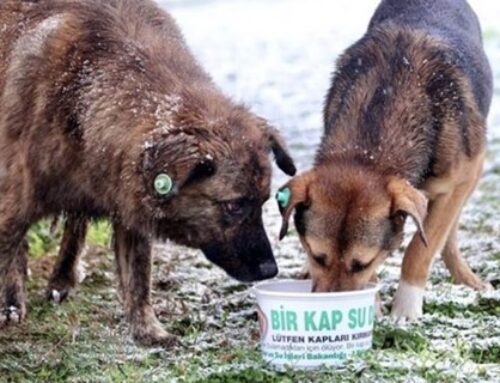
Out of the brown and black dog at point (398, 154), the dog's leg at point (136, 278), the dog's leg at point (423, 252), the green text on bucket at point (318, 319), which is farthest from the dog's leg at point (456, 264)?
the green text on bucket at point (318, 319)

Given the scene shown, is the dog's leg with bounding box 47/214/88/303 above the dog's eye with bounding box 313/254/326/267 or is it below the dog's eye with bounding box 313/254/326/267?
below

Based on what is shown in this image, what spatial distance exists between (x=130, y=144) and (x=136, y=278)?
106cm

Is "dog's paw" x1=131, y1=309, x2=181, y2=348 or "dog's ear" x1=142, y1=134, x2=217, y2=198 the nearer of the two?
"dog's ear" x1=142, y1=134, x2=217, y2=198

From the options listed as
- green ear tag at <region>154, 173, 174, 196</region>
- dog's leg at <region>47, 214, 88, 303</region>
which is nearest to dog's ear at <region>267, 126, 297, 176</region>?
green ear tag at <region>154, 173, 174, 196</region>

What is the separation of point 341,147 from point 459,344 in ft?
4.17

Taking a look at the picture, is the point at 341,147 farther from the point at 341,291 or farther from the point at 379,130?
the point at 341,291

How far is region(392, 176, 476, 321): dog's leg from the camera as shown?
7.04 meters

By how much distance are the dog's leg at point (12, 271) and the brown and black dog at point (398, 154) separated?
1469mm

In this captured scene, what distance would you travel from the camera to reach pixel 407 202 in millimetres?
6219

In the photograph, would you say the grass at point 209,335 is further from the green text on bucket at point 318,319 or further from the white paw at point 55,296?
the green text on bucket at point 318,319

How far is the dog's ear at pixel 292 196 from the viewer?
249 inches

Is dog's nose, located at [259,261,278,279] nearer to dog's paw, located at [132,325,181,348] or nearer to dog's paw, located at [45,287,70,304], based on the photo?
dog's paw, located at [132,325,181,348]

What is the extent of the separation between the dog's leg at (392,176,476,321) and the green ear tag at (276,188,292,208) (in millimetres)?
1029

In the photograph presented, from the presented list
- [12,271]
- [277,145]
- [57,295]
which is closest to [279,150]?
[277,145]
